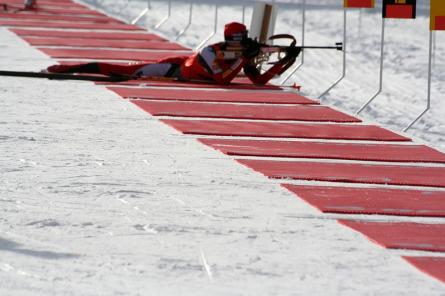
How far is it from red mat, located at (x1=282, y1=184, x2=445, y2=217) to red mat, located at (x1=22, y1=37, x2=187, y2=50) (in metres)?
8.37

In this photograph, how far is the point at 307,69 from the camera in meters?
14.2

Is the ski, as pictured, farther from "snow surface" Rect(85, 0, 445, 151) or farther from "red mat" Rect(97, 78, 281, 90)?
"snow surface" Rect(85, 0, 445, 151)

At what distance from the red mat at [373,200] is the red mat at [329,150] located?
1075 millimetres

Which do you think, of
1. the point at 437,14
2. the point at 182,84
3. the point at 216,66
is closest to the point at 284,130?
the point at 437,14

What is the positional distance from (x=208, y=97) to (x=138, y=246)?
17.9 ft

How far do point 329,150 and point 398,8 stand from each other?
2.67 metres

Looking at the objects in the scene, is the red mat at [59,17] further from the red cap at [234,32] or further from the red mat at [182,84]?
the red cap at [234,32]

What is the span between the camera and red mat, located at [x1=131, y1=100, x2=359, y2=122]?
377 inches

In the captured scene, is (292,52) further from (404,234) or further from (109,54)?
(404,234)

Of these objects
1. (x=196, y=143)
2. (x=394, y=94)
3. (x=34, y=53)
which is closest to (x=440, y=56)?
(x=394, y=94)

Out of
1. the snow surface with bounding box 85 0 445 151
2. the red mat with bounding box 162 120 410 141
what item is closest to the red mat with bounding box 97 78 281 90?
the snow surface with bounding box 85 0 445 151

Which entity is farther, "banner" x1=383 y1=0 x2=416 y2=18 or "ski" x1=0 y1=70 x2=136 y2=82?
"ski" x1=0 y1=70 x2=136 y2=82

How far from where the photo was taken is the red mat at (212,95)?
10469 mm

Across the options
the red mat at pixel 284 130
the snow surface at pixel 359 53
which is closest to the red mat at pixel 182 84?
the snow surface at pixel 359 53
